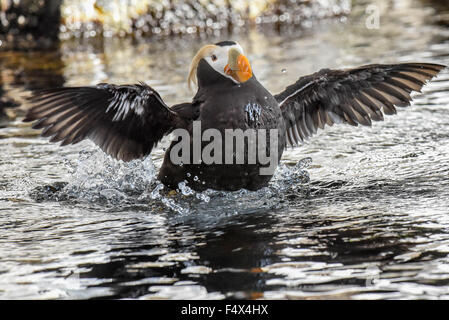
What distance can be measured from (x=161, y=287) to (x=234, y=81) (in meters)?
1.71

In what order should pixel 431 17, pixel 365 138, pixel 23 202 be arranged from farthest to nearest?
1. pixel 431 17
2. pixel 365 138
3. pixel 23 202

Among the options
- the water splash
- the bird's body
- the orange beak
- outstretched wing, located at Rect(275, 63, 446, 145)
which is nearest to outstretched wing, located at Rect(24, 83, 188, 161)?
the bird's body

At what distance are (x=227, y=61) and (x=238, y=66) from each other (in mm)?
134

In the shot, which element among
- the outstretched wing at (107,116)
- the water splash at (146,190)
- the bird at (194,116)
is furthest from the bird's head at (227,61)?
the water splash at (146,190)

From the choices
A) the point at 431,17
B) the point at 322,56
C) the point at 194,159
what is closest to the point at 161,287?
the point at 194,159

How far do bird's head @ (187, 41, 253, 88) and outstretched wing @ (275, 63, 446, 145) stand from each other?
0.87 metres

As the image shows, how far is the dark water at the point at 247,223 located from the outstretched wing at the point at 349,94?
36 cm

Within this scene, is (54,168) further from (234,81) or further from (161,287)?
(161,287)

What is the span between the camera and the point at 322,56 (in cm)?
1041

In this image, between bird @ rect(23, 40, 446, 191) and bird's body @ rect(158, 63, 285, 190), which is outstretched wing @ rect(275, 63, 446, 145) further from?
bird's body @ rect(158, 63, 285, 190)

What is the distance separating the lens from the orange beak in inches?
182

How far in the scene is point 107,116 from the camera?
16.3ft

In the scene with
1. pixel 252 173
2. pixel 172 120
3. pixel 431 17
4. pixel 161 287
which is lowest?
pixel 161 287

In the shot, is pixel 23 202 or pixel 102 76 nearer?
pixel 23 202
